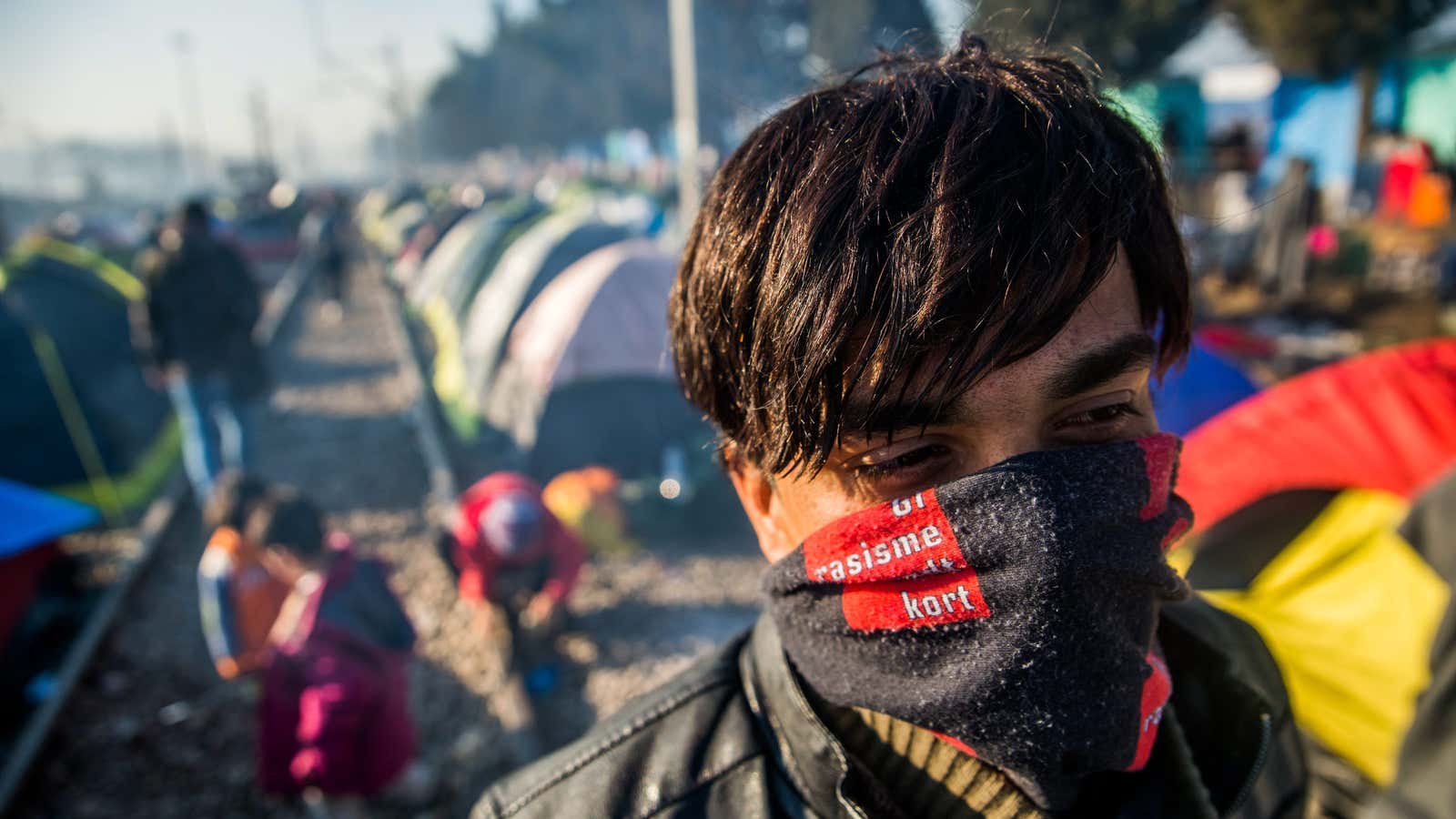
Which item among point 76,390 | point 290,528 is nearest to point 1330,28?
point 290,528

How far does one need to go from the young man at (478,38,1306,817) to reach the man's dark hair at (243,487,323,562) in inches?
118

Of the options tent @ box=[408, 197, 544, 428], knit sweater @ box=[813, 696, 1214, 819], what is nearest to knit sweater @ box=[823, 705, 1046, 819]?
knit sweater @ box=[813, 696, 1214, 819]

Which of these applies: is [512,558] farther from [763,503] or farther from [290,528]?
[763,503]

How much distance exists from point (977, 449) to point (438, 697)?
3.77 meters

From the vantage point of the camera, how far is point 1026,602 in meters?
0.90

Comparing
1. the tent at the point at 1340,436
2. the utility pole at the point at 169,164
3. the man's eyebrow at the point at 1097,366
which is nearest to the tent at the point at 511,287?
the tent at the point at 1340,436

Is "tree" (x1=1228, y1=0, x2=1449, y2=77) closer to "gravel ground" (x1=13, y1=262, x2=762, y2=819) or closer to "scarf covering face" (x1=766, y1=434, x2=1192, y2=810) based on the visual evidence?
"gravel ground" (x1=13, y1=262, x2=762, y2=819)

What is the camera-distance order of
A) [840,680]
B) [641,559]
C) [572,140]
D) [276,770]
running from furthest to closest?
[572,140] < [641,559] < [276,770] < [840,680]

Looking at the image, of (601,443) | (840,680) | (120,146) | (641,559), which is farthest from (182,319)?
(120,146)

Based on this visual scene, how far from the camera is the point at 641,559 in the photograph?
5410mm

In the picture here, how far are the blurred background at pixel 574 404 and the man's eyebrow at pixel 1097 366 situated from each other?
49cm

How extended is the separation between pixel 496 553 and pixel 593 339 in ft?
8.93

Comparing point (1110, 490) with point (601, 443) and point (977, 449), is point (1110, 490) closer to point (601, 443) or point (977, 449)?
point (977, 449)

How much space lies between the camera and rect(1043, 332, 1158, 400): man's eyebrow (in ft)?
3.15
